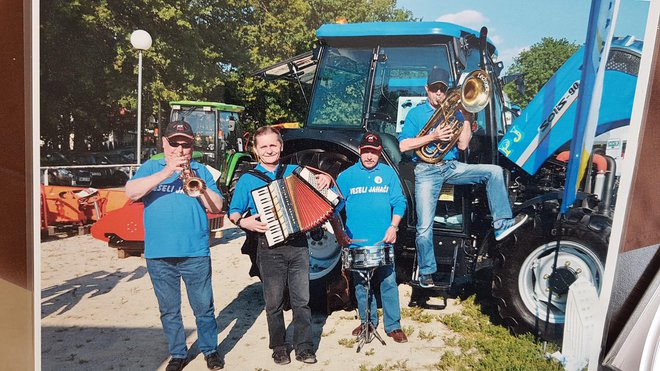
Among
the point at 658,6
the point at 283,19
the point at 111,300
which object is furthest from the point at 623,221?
the point at 111,300

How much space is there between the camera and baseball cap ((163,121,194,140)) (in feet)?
6.70

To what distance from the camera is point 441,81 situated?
7.06ft

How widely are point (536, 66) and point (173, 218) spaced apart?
2.08 metres

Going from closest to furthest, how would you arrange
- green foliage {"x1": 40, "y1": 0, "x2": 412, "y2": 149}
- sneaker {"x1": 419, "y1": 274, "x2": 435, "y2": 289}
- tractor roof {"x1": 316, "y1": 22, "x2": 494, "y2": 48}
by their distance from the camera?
green foliage {"x1": 40, "y1": 0, "x2": 412, "y2": 149} < tractor roof {"x1": 316, "y1": 22, "x2": 494, "y2": 48} < sneaker {"x1": 419, "y1": 274, "x2": 435, "y2": 289}

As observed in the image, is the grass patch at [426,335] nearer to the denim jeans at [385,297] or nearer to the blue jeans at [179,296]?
the denim jeans at [385,297]

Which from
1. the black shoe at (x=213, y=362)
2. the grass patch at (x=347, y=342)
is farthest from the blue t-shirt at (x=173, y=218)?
the grass patch at (x=347, y=342)

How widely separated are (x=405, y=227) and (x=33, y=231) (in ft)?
6.57

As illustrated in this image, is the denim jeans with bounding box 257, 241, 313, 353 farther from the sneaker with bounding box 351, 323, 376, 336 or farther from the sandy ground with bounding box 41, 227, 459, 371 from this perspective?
the sneaker with bounding box 351, 323, 376, 336

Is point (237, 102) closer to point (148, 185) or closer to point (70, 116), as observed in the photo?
point (148, 185)

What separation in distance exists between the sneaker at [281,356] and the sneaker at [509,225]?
1.36 meters

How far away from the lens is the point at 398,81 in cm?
223

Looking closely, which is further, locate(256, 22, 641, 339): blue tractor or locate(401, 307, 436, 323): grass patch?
locate(401, 307, 436, 323): grass patch

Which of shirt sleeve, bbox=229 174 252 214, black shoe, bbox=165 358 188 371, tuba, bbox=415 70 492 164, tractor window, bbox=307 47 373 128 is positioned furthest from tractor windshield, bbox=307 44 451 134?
black shoe, bbox=165 358 188 371

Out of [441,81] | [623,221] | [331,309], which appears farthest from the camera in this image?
[331,309]
